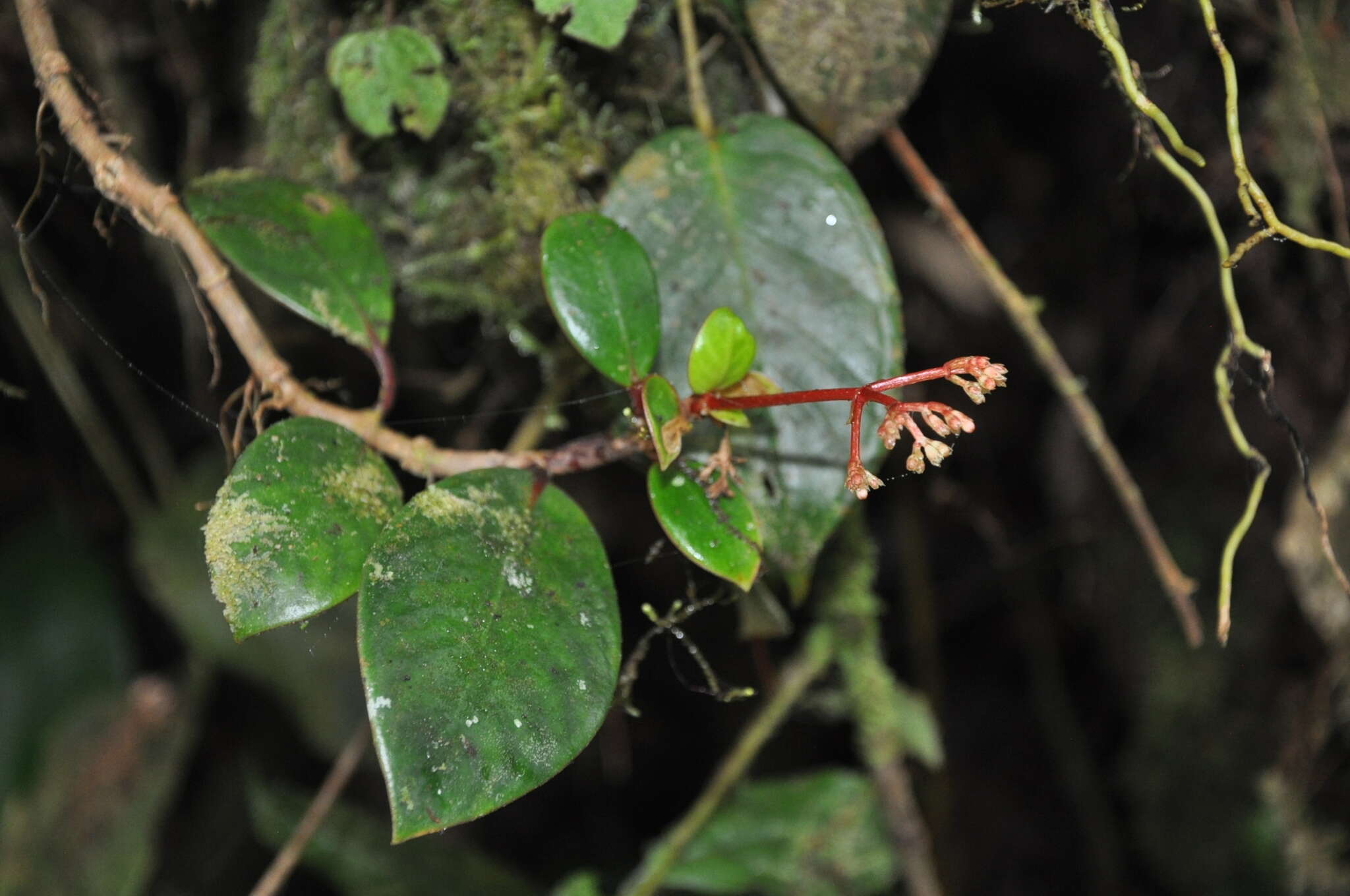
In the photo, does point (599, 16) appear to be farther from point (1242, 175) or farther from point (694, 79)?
point (1242, 175)

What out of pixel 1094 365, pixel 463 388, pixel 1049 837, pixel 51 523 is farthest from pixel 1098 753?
pixel 51 523

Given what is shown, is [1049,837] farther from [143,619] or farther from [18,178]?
[18,178]

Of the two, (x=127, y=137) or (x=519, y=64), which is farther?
(x=519, y=64)

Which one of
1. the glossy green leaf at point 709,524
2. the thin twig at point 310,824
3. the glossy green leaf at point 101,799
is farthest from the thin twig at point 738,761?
the glossy green leaf at point 101,799

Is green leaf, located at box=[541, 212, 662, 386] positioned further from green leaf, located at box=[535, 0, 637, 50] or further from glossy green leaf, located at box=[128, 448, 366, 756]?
glossy green leaf, located at box=[128, 448, 366, 756]

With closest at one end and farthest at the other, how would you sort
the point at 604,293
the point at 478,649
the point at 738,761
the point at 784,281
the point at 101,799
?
the point at 478,649, the point at 604,293, the point at 784,281, the point at 738,761, the point at 101,799

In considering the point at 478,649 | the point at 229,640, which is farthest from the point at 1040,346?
the point at 229,640
